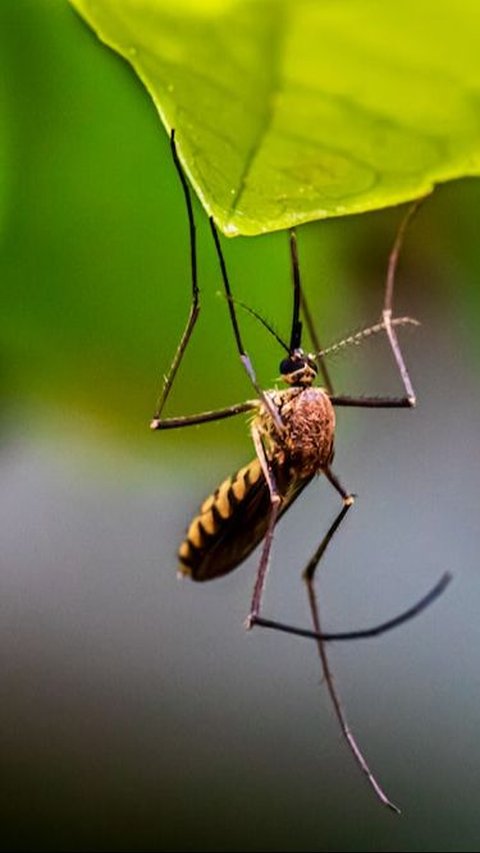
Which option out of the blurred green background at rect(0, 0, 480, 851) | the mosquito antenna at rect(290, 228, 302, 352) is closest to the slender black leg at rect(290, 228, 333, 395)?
the mosquito antenna at rect(290, 228, 302, 352)

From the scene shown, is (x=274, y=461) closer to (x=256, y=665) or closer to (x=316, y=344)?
(x=316, y=344)

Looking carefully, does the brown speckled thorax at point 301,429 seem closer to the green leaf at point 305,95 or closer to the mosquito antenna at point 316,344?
the mosquito antenna at point 316,344

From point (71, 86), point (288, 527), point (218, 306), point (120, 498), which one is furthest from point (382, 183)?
point (288, 527)

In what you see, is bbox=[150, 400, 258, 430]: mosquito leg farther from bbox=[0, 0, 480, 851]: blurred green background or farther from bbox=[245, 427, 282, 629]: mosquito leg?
bbox=[0, 0, 480, 851]: blurred green background

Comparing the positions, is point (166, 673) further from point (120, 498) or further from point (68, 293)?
point (68, 293)

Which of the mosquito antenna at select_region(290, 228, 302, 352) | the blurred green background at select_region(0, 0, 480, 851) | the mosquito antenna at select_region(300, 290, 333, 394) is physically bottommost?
the blurred green background at select_region(0, 0, 480, 851)

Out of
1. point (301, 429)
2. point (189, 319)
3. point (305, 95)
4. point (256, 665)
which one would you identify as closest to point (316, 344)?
point (301, 429)
